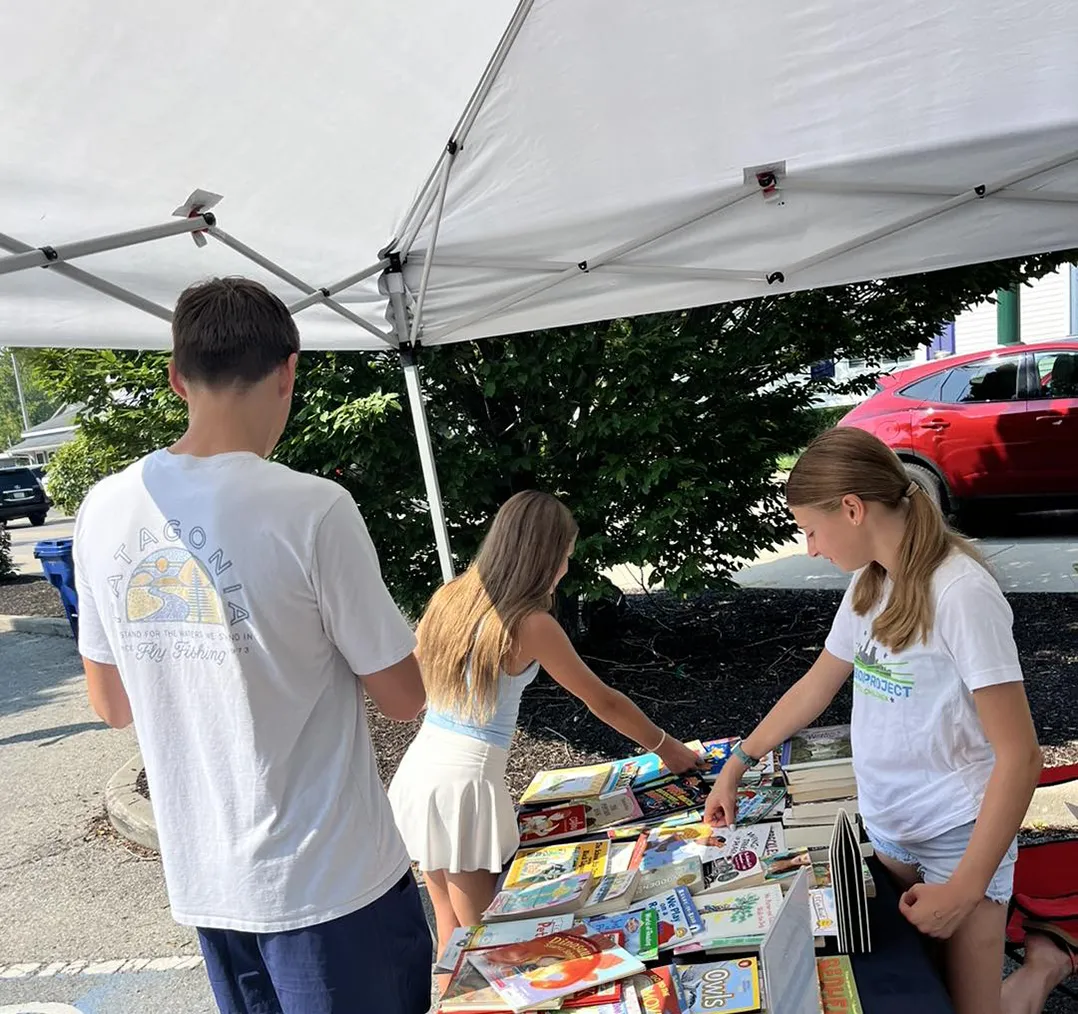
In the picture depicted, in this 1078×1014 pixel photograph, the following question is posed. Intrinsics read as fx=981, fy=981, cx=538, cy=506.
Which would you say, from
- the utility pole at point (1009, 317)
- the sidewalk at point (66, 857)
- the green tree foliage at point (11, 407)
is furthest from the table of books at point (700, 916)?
the green tree foliage at point (11, 407)

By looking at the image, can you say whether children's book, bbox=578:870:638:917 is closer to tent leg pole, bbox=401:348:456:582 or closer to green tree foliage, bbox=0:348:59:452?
tent leg pole, bbox=401:348:456:582

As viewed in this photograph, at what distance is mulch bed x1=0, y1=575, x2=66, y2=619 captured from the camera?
1190 centimetres

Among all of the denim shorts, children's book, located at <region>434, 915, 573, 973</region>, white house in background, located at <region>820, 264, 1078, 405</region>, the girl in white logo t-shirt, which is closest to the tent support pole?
children's book, located at <region>434, 915, 573, 973</region>

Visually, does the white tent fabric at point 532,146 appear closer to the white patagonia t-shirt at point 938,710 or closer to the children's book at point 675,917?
the white patagonia t-shirt at point 938,710

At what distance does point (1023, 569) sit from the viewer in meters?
8.20

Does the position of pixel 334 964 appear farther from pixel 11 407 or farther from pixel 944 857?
pixel 11 407

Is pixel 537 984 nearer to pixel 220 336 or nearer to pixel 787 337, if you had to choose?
pixel 220 336

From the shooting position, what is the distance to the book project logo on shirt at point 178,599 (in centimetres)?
160

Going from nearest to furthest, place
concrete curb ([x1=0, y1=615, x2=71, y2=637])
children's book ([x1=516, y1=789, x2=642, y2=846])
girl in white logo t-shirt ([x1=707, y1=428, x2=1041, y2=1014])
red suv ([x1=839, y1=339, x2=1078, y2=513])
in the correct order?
girl in white logo t-shirt ([x1=707, y1=428, x2=1041, y2=1014]) → children's book ([x1=516, y1=789, x2=642, y2=846]) → red suv ([x1=839, y1=339, x2=1078, y2=513]) → concrete curb ([x1=0, y1=615, x2=71, y2=637])

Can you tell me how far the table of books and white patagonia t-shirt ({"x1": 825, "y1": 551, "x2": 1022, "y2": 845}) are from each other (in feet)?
0.49

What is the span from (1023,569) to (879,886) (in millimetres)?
6899

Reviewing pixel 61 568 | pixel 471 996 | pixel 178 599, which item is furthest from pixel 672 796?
pixel 61 568

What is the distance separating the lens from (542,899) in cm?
222

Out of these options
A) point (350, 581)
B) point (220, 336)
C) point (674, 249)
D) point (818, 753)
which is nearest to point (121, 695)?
point (350, 581)
